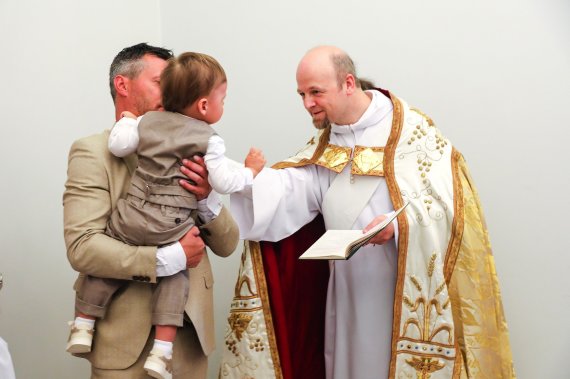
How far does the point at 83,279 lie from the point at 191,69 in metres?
0.77

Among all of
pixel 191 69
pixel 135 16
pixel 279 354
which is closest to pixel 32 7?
pixel 135 16

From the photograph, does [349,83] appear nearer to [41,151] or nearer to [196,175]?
[196,175]

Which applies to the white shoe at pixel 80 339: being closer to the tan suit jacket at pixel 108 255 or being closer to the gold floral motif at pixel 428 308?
the tan suit jacket at pixel 108 255

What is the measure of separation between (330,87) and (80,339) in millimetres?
1439

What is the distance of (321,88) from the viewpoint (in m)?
2.95

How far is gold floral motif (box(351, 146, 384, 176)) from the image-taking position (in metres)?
2.92

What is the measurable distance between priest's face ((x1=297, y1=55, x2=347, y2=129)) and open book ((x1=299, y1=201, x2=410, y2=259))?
1.86 feet

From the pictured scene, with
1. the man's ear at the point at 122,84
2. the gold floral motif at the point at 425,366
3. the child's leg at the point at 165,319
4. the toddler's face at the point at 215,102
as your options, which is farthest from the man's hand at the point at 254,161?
the gold floral motif at the point at 425,366

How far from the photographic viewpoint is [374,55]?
12.4ft

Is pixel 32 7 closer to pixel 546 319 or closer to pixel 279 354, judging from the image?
pixel 279 354

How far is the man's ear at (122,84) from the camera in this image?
258 centimetres

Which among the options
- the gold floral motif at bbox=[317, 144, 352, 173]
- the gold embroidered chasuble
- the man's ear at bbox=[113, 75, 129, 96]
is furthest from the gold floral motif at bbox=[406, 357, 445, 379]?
the man's ear at bbox=[113, 75, 129, 96]

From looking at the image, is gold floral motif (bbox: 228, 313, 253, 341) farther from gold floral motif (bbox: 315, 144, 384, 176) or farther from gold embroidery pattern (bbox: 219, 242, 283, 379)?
gold floral motif (bbox: 315, 144, 384, 176)

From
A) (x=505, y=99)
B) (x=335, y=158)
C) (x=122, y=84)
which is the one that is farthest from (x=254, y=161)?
(x=505, y=99)
